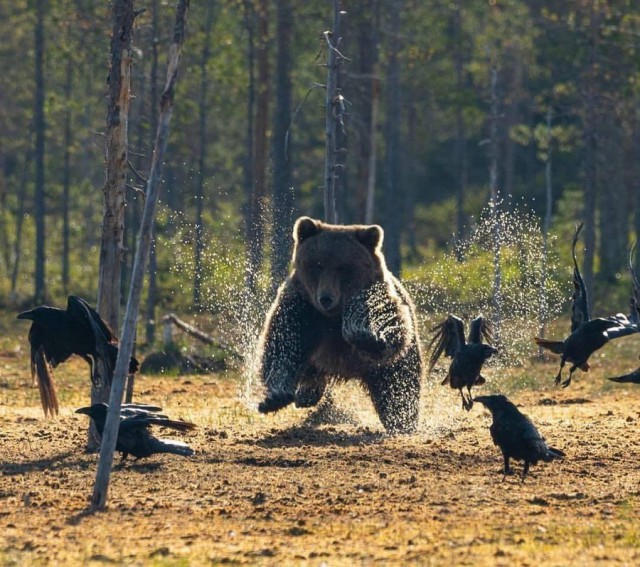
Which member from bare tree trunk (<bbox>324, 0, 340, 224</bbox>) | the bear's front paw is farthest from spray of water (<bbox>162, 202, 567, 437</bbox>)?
bare tree trunk (<bbox>324, 0, 340, 224</bbox>)

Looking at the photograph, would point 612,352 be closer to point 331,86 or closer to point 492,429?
point 331,86

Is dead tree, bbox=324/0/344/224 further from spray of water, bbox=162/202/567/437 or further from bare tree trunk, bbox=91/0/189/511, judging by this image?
bare tree trunk, bbox=91/0/189/511

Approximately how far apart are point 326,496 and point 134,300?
6.43 feet

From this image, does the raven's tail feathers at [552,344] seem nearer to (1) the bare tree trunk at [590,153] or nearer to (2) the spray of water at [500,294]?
(2) the spray of water at [500,294]

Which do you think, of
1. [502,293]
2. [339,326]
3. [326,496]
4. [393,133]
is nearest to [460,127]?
[393,133]

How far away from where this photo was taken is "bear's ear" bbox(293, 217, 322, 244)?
12523mm

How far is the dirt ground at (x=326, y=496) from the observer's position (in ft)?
23.5

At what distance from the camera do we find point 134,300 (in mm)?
8469

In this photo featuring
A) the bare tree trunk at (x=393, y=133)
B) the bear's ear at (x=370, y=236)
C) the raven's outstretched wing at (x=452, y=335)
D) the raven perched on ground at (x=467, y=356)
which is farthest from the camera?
the bare tree trunk at (x=393, y=133)

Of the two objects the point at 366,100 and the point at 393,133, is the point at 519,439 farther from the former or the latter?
the point at 393,133

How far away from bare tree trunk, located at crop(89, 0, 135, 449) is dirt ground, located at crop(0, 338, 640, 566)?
145 cm

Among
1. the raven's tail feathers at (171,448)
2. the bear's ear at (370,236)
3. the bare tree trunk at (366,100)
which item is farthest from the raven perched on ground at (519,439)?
the bare tree trunk at (366,100)

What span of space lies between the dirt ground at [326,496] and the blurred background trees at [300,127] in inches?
248

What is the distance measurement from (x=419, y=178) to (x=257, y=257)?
113ft
